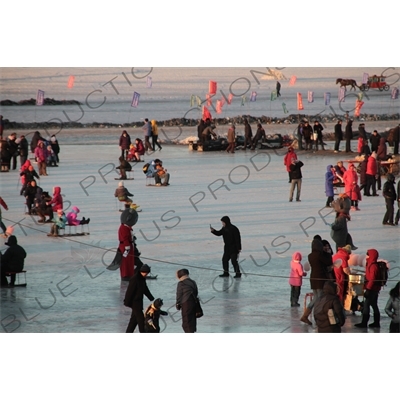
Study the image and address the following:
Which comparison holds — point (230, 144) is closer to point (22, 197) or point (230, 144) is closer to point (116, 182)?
point (116, 182)

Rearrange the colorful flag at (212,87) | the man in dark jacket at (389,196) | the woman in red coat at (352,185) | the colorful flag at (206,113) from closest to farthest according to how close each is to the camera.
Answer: the man in dark jacket at (389,196), the woman in red coat at (352,185), the colorful flag at (212,87), the colorful flag at (206,113)

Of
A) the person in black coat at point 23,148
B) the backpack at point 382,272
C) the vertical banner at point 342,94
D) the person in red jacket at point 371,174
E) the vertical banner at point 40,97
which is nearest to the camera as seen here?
the backpack at point 382,272

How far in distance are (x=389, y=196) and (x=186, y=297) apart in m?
7.07

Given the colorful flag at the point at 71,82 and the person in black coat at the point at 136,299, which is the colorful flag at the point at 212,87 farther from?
the person in black coat at the point at 136,299

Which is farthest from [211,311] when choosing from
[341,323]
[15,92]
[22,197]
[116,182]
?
[15,92]

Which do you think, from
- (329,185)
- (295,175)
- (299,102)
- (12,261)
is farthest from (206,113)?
(12,261)

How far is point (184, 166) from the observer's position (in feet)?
81.1

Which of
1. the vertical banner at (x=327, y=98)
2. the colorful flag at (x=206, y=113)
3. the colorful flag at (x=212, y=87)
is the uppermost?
the colorful flag at (x=212, y=87)

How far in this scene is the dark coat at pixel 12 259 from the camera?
42.8ft

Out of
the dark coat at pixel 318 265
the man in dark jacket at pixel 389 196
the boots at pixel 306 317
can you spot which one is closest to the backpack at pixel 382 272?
the dark coat at pixel 318 265

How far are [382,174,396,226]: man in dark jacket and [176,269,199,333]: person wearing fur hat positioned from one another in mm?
6921

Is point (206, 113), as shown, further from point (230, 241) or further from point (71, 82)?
point (230, 241)

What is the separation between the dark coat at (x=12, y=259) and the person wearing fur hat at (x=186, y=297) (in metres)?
3.10

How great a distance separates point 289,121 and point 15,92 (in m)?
8.88
